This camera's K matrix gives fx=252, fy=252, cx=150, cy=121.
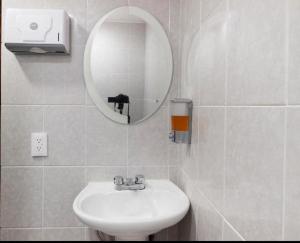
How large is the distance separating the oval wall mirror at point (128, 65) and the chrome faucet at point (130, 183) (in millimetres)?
315

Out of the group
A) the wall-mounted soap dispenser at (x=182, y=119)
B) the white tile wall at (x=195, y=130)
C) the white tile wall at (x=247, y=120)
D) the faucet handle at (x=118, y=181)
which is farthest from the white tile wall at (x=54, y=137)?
the white tile wall at (x=247, y=120)

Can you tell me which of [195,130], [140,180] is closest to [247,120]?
[195,130]

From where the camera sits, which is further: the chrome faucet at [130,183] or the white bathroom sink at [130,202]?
the chrome faucet at [130,183]

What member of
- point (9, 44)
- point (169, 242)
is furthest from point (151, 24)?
point (169, 242)

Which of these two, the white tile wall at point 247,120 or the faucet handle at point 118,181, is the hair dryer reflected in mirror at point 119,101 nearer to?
the faucet handle at point 118,181

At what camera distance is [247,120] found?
2.07ft

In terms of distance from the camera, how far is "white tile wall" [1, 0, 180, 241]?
1.39 metres

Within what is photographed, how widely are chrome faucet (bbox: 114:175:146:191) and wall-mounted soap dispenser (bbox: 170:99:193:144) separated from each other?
337 mm

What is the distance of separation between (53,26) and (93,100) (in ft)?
1.39

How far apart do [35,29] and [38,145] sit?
1.99ft

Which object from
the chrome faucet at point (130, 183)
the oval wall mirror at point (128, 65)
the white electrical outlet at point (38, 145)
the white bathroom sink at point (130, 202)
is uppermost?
the oval wall mirror at point (128, 65)

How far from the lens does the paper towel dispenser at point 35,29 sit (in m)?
1.25

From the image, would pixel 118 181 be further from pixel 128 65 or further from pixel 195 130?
pixel 128 65

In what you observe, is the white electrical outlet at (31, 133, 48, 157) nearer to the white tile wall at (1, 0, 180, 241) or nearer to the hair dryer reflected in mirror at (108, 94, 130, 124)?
the white tile wall at (1, 0, 180, 241)
